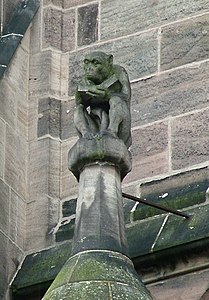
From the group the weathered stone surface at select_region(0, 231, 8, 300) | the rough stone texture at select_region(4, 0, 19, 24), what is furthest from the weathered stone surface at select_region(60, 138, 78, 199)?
the rough stone texture at select_region(4, 0, 19, 24)

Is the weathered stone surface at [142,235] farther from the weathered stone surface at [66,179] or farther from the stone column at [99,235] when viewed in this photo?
the stone column at [99,235]

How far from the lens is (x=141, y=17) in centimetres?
1098

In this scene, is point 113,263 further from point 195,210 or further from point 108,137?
point 195,210

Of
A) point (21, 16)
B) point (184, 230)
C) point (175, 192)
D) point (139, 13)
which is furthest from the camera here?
point (21, 16)

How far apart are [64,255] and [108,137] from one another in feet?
5.04

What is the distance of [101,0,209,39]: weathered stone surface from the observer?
10859 millimetres

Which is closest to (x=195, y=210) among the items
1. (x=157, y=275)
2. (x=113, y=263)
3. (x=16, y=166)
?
(x=157, y=275)

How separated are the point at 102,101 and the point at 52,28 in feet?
7.08

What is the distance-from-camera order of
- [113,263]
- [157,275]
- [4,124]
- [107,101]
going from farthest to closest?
[4,124]
[157,275]
[107,101]
[113,263]

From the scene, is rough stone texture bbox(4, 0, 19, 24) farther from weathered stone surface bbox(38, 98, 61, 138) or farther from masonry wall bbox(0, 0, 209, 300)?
weathered stone surface bbox(38, 98, 61, 138)

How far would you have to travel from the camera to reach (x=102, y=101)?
9094 mm

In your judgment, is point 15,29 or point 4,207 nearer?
point 4,207

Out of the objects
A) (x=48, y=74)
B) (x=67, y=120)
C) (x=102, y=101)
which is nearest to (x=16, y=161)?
(x=67, y=120)

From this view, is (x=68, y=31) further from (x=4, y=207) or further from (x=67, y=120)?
(x=4, y=207)
